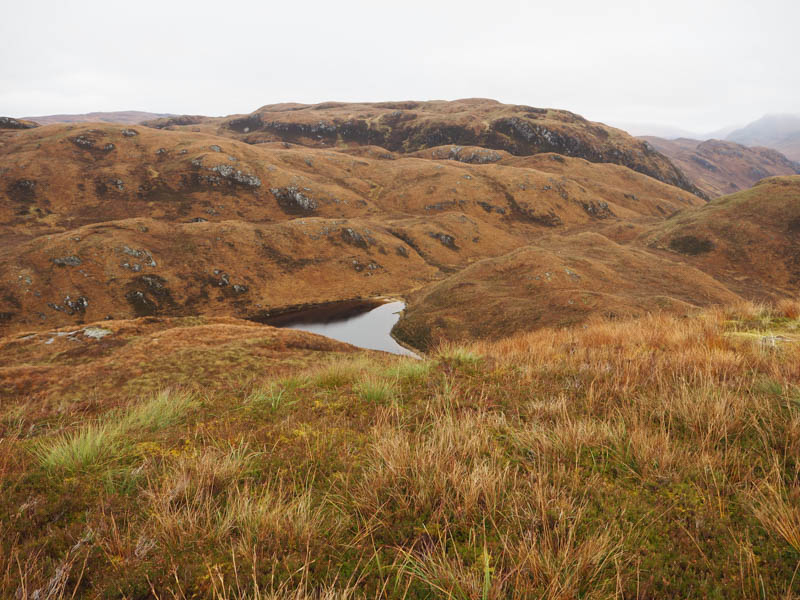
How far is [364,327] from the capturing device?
42656 mm

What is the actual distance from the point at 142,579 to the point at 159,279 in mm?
56932

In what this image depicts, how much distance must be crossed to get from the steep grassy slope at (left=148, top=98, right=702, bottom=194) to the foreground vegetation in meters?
166

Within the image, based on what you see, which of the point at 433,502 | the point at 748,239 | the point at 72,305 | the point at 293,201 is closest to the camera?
the point at 433,502

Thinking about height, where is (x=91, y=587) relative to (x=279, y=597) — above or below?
below

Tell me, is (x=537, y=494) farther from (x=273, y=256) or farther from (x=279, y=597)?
(x=273, y=256)

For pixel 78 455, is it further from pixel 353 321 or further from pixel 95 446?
pixel 353 321

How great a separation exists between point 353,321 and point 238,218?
1826 inches

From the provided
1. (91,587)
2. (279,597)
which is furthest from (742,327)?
(91,587)

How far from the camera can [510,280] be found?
1607 inches

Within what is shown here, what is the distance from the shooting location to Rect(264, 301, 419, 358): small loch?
38.4 m

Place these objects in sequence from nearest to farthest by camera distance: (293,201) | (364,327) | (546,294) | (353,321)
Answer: (546,294), (364,327), (353,321), (293,201)

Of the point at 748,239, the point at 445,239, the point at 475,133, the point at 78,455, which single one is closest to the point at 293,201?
the point at 445,239

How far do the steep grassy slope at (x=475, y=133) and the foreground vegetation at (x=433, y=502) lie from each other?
166 m

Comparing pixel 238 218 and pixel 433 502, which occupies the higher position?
pixel 238 218
